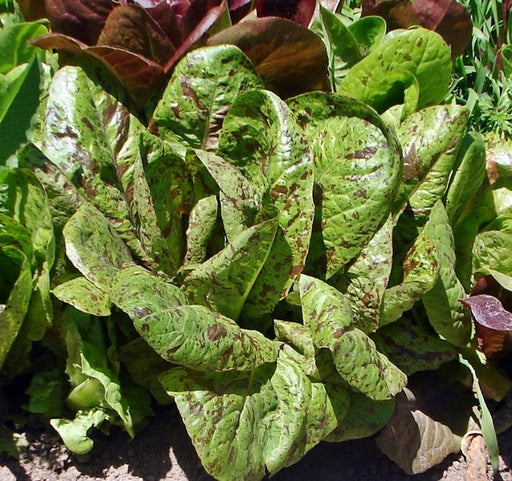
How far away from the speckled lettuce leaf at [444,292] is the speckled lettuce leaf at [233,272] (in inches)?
18.4

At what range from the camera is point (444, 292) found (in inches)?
77.2

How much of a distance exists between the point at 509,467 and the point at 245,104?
126 centimetres

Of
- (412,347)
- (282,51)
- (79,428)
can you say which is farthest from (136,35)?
(412,347)

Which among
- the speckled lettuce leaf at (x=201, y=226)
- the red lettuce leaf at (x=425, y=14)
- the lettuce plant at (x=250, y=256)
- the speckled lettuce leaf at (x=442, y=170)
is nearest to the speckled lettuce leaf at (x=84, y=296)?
the lettuce plant at (x=250, y=256)

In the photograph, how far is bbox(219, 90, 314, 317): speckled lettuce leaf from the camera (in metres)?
1.85

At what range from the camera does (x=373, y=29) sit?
89.7 inches

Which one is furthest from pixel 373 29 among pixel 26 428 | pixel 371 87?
pixel 26 428

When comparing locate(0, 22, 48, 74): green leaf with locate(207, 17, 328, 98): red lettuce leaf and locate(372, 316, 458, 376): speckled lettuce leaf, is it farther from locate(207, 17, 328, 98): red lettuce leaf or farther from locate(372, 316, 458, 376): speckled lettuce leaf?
locate(372, 316, 458, 376): speckled lettuce leaf

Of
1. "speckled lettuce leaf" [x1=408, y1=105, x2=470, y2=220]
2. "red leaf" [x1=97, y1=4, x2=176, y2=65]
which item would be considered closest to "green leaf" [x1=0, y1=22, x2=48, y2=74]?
"red leaf" [x1=97, y1=4, x2=176, y2=65]

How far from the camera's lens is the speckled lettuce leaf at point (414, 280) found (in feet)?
6.01

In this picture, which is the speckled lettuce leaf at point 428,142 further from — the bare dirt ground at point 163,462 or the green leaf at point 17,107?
the green leaf at point 17,107

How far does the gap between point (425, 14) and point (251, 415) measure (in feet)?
4.60

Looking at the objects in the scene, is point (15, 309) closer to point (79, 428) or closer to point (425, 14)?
point (79, 428)

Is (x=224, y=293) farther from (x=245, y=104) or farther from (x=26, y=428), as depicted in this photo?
(x=26, y=428)
